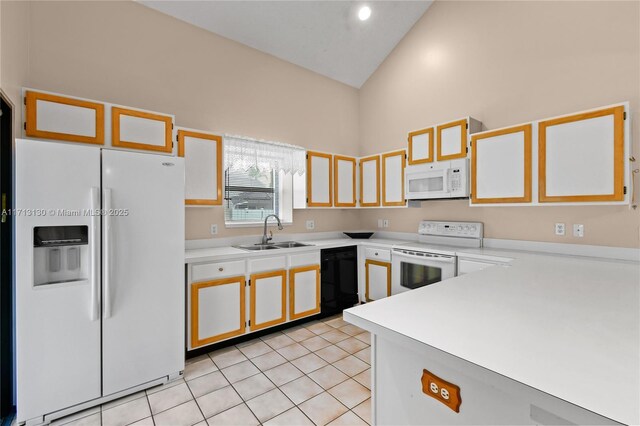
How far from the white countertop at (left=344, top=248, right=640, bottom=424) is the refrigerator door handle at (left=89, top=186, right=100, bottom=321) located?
1737 millimetres

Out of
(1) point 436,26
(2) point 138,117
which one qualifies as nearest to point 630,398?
(2) point 138,117

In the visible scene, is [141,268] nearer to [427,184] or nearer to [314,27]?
[427,184]

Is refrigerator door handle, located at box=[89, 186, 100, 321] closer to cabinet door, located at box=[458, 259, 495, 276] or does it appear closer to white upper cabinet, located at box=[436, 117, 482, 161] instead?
cabinet door, located at box=[458, 259, 495, 276]

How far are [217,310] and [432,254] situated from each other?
84.0 inches

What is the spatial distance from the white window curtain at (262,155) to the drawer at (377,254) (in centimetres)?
128

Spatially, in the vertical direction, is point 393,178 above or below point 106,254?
above

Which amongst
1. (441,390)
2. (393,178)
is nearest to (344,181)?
(393,178)

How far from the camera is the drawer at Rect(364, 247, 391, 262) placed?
3.50m

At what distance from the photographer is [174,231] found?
7.40 ft

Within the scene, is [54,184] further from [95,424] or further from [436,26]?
[436,26]

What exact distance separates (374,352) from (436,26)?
13.0 feet

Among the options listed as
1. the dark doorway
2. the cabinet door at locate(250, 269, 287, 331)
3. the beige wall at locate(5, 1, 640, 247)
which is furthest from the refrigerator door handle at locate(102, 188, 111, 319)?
the cabinet door at locate(250, 269, 287, 331)

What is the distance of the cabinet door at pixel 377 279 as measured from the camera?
11.5 ft

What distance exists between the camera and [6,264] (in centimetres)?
185
